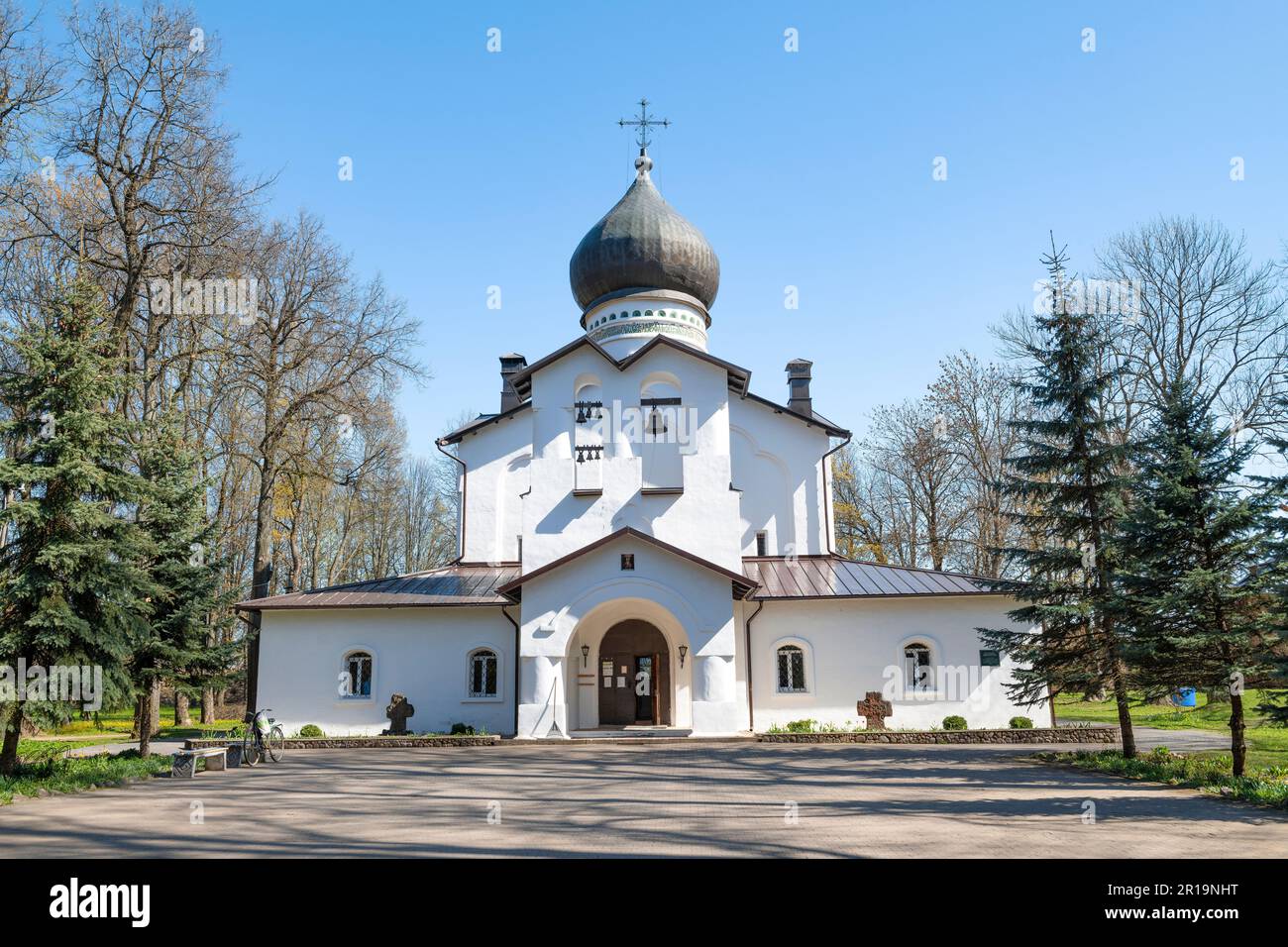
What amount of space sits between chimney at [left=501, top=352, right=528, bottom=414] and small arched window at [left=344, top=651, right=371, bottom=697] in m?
8.46

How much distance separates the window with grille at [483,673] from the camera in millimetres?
22703

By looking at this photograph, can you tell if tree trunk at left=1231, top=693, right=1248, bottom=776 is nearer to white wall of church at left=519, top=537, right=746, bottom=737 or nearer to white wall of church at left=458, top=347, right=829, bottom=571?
white wall of church at left=519, top=537, right=746, bottom=737

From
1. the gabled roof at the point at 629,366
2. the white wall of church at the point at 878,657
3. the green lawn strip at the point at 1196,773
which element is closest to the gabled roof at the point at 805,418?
the gabled roof at the point at 629,366

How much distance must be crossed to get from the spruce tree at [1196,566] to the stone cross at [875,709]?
28.9 ft

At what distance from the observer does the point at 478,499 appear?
2617 cm

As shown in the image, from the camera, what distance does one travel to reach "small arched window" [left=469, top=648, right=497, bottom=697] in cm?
2270

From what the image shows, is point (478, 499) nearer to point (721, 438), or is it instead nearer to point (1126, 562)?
point (721, 438)

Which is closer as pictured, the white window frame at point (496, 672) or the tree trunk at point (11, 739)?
the tree trunk at point (11, 739)

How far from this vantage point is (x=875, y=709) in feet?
71.1

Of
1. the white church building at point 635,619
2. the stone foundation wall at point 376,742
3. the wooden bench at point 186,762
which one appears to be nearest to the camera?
the wooden bench at point 186,762

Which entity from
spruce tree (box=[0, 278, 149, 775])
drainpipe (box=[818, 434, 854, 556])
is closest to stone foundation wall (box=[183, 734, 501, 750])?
spruce tree (box=[0, 278, 149, 775])

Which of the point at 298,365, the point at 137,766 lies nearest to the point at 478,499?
the point at 298,365

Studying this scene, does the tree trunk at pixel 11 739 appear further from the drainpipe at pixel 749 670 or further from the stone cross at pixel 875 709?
the stone cross at pixel 875 709

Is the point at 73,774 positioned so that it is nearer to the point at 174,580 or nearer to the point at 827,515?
the point at 174,580
